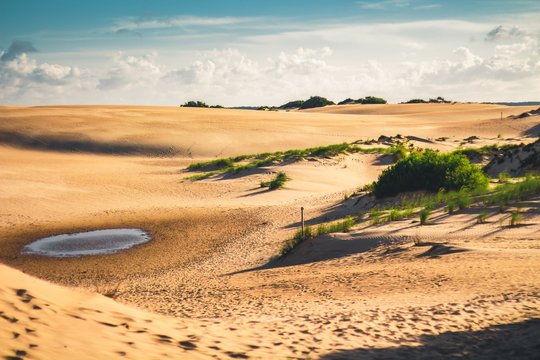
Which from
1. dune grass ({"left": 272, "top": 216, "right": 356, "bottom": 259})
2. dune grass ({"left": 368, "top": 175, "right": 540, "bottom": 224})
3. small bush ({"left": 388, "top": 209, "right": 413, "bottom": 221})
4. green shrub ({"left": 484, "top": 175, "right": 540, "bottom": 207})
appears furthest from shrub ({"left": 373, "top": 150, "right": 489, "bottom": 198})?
dune grass ({"left": 272, "top": 216, "right": 356, "bottom": 259})

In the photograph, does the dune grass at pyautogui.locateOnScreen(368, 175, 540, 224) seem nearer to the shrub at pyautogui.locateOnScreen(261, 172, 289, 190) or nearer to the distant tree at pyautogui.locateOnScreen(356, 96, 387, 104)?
the shrub at pyautogui.locateOnScreen(261, 172, 289, 190)

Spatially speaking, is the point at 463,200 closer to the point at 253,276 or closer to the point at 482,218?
the point at 482,218

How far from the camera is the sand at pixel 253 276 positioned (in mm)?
6582

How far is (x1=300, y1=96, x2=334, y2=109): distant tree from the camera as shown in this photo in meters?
111

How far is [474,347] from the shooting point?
22.1ft

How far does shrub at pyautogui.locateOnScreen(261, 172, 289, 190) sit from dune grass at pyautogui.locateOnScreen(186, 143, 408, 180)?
3.67m

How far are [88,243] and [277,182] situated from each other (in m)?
10.3

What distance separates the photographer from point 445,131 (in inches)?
2028

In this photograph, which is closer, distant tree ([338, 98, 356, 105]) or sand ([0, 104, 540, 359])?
sand ([0, 104, 540, 359])

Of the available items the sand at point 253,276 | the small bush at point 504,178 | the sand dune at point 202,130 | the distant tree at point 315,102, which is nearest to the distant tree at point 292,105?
the distant tree at point 315,102

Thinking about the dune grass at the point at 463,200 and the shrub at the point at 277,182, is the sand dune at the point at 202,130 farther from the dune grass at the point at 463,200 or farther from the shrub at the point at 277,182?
the dune grass at the point at 463,200

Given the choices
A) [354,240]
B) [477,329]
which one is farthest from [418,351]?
[354,240]

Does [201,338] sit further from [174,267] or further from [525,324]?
[174,267]

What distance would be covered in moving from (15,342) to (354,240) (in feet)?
29.8
